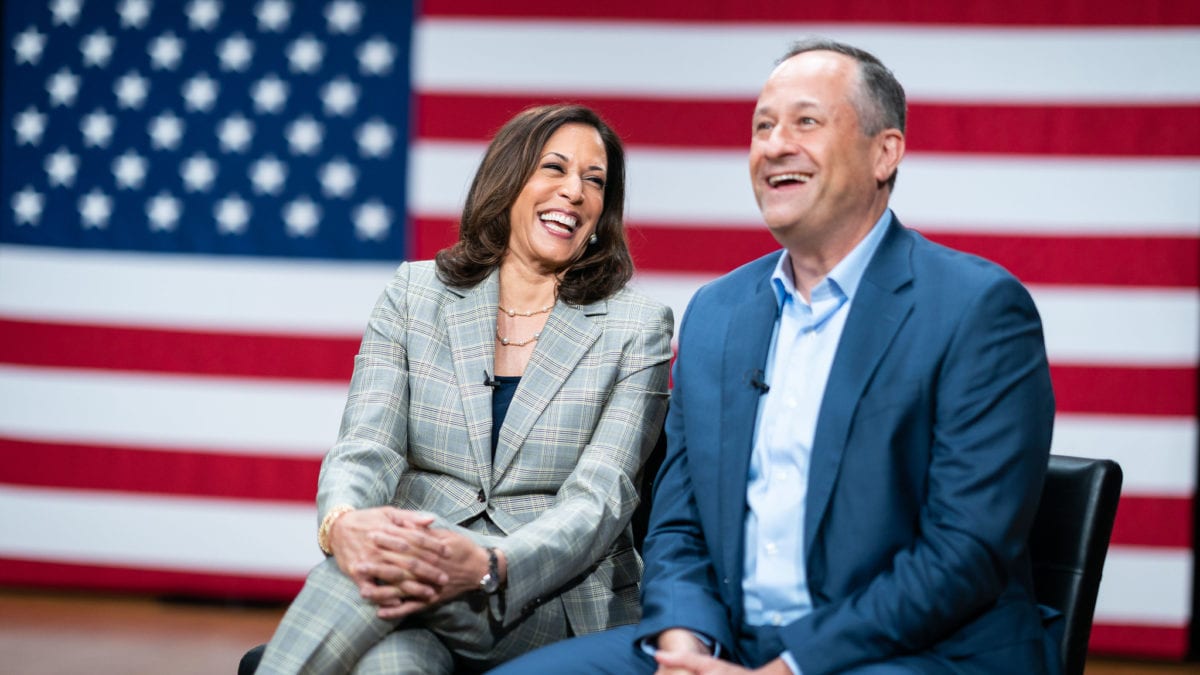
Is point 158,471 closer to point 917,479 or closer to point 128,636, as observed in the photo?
point 128,636

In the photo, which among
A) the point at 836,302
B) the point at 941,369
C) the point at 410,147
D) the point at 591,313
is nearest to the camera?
the point at 941,369

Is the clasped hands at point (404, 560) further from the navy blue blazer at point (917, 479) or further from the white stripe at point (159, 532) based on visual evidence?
the white stripe at point (159, 532)

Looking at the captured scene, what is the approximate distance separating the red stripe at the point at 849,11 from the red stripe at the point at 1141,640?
1872mm

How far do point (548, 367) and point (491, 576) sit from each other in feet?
1.59

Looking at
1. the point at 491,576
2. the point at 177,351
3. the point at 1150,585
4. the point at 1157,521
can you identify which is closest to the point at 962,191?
the point at 1157,521

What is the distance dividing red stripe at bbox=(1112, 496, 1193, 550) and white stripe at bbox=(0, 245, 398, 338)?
267 centimetres

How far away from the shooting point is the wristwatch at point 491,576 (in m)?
1.93

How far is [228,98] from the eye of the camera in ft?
13.8

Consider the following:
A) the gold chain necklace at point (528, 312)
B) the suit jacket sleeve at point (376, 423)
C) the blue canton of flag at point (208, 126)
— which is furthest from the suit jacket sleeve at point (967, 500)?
the blue canton of flag at point (208, 126)

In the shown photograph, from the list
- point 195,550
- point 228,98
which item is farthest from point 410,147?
point 195,550

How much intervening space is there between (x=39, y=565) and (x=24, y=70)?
1.83 metres

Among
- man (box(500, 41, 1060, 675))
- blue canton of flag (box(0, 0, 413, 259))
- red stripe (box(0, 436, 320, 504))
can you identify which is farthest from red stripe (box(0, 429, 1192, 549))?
man (box(500, 41, 1060, 675))

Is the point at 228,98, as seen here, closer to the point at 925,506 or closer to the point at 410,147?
the point at 410,147

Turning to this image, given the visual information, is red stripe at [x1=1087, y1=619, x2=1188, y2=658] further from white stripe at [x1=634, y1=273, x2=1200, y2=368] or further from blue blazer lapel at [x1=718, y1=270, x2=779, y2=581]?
blue blazer lapel at [x1=718, y1=270, x2=779, y2=581]
